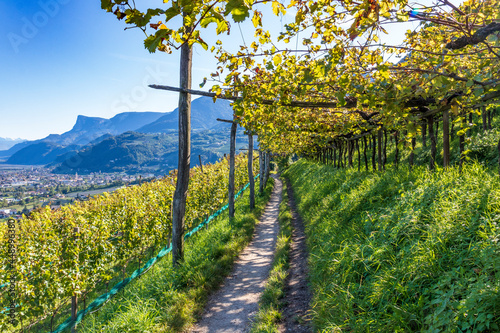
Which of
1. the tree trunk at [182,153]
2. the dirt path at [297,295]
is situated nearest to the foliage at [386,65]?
the tree trunk at [182,153]

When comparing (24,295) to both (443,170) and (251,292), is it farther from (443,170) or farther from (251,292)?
(443,170)

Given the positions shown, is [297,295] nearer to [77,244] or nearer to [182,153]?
[182,153]

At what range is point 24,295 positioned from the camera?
646 centimetres

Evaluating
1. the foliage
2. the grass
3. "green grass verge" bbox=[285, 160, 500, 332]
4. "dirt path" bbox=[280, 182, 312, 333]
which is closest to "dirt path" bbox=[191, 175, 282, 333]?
the grass

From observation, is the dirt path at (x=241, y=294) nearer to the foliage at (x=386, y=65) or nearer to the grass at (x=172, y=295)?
the grass at (x=172, y=295)

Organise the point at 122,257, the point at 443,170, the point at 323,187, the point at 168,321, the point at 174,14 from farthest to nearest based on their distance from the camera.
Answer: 1. the point at 323,187
2. the point at 122,257
3. the point at 443,170
4. the point at 168,321
5. the point at 174,14

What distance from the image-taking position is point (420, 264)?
311cm

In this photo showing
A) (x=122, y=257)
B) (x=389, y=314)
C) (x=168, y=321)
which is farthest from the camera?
(x=122, y=257)

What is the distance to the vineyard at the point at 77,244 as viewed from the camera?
6391 mm

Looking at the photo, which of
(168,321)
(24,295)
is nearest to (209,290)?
(168,321)

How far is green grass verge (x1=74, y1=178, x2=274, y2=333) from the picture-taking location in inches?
163

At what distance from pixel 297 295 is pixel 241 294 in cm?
127

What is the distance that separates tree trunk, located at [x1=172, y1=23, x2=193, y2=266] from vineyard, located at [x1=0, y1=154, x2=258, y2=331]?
298 cm

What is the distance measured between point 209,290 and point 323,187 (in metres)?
6.88
